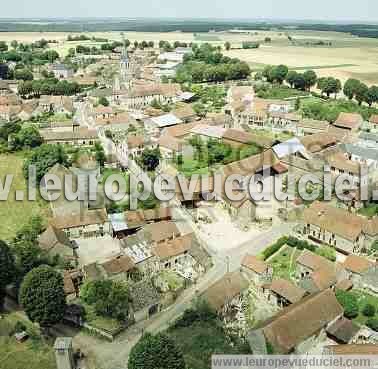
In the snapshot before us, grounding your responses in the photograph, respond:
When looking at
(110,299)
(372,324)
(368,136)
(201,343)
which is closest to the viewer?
(201,343)

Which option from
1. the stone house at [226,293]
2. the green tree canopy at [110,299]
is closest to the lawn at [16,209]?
the green tree canopy at [110,299]

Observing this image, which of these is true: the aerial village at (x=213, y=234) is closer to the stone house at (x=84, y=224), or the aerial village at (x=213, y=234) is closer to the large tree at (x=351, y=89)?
the stone house at (x=84, y=224)

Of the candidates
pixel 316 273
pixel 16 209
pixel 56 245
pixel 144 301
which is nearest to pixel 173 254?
pixel 144 301

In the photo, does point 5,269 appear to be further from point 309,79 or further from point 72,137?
point 309,79

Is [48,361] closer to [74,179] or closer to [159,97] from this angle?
[74,179]

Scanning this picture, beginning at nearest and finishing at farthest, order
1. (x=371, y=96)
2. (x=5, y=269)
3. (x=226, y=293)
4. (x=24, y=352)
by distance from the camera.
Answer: (x=24, y=352), (x=5, y=269), (x=226, y=293), (x=371, y=96)

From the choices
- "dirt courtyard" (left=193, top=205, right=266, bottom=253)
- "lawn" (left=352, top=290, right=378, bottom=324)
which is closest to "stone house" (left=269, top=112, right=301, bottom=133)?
"dirt courtyard" (left=193, top=205, right=266, bottom=253)
